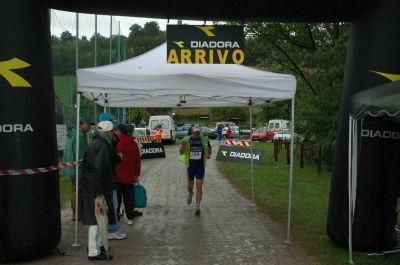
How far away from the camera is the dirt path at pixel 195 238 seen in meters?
7.18

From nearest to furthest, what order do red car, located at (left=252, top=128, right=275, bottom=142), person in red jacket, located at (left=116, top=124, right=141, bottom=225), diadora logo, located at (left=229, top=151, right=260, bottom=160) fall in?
person in red jacket, located at (left=116, top=124, right=141, bottom=225), diadora logo, located at (left=229, top=151, right=260, bottom=160), red car, located at (left=252, top=128, right=275, bottom=142)

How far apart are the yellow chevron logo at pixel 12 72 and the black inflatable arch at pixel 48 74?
12mm

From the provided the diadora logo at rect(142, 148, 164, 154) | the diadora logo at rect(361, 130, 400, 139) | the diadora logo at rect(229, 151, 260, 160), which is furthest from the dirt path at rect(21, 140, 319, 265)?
the diadora logo at rect(142, 148, 164, 154)

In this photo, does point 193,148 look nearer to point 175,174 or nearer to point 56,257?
point 56,257

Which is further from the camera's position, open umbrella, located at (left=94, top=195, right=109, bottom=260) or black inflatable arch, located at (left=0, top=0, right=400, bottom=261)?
open umbrella, located at (left=94, top=195, right=109, bottom=260)

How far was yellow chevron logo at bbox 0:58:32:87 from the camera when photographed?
264 inches

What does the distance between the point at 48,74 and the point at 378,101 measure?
4510mm

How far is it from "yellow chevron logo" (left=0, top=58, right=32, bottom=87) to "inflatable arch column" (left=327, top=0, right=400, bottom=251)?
474 centimetres

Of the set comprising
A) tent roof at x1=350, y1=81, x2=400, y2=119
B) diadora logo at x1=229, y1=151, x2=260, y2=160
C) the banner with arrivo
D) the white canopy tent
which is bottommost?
diadora logo at x1=229, y1=151, x2=260, y2=160

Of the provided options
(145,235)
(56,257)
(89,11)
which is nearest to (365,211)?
(145,235)

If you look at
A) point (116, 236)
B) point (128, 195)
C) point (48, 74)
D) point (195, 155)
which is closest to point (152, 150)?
point (195, 155)

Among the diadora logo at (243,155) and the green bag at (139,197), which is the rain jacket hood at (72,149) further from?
the diadora logo at (243,155)

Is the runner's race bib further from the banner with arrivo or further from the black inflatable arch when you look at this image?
the black inflatable arch

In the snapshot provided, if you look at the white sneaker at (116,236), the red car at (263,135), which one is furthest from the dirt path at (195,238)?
the red car at (263,135)
